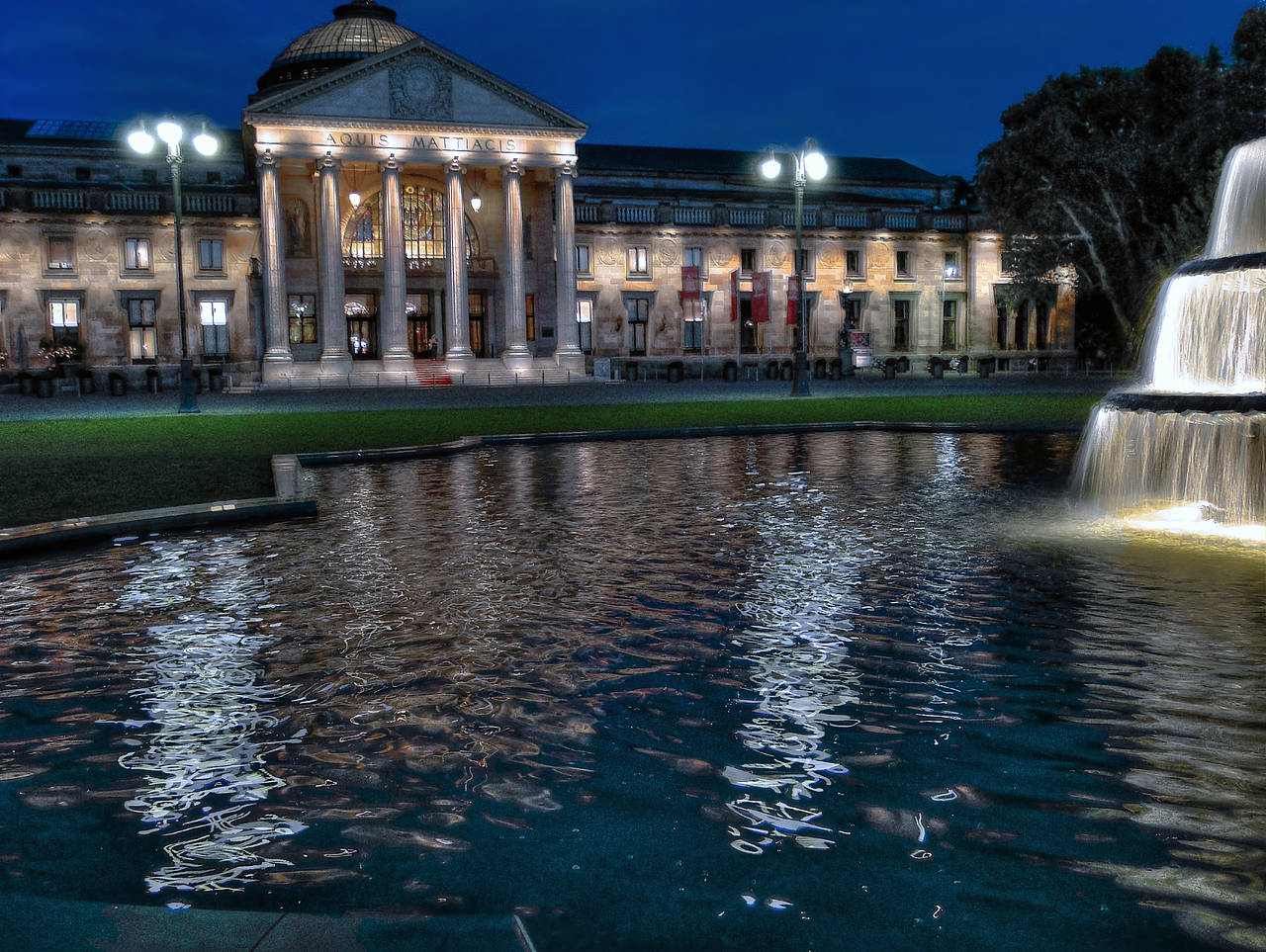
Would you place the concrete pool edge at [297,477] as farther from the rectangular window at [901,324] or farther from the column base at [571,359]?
the rectangular window at [901,324]

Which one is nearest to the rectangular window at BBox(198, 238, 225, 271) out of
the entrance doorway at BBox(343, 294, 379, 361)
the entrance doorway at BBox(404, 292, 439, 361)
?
the entrance doorway at BBox(343, 294, 379, 361)

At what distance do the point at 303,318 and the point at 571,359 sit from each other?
14.9 meters

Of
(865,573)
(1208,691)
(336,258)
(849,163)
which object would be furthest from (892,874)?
(849,163)

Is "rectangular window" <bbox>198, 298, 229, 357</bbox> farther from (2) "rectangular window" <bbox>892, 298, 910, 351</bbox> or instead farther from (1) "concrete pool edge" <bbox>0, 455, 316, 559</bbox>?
(1) "concrete pool edge" <bbox>0, 455, 316, 559</bbox>

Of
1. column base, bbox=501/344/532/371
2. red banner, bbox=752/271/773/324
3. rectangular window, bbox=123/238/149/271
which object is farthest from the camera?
rectangular window, bbox=123/238/149/271

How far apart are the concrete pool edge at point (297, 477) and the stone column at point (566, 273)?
3744 cm

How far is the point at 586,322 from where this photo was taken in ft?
221

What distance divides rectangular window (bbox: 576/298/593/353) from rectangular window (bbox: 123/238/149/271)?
2358 centimetres

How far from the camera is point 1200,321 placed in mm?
12461

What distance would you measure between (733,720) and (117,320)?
62.4 meters

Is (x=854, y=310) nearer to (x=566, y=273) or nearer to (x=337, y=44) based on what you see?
(x=566, y=273)

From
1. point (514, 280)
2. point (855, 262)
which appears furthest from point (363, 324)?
point (855, 262)

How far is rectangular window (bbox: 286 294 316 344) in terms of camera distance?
6091cm

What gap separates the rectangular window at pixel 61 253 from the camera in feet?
193
